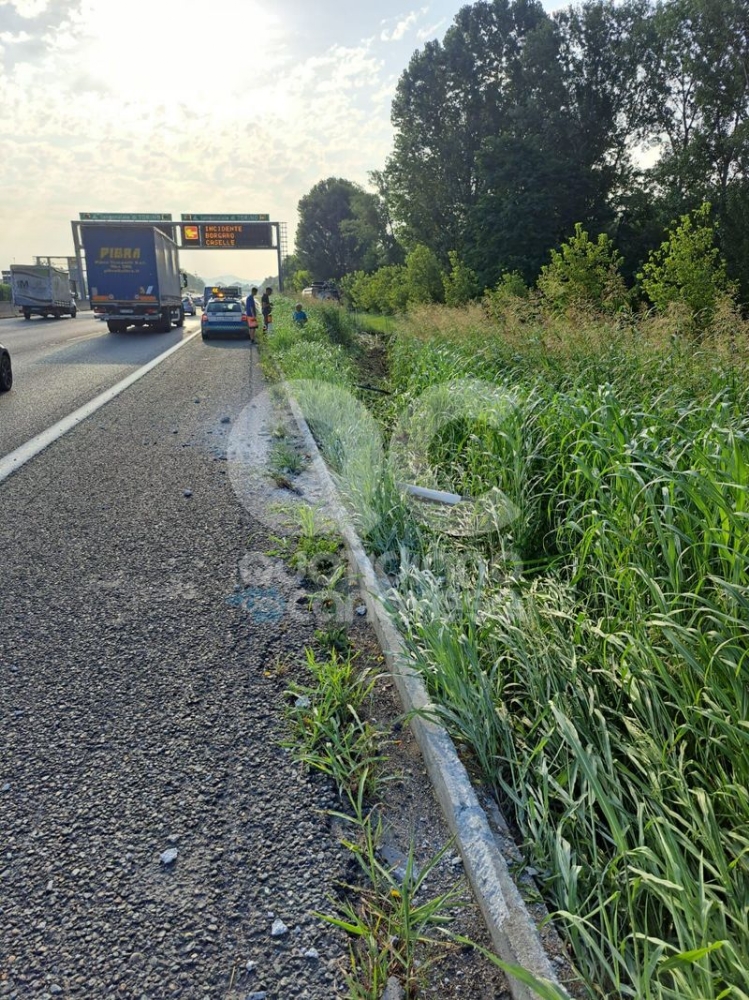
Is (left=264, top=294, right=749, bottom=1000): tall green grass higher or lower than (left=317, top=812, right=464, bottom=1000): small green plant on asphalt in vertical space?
higher

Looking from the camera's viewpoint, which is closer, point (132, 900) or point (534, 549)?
point (132, 900)

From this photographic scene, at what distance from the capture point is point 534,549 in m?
4.16

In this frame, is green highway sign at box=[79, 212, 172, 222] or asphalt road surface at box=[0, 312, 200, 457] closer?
asphalt road surface at box=[0, 312, 200, 457]

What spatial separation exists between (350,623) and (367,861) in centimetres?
161

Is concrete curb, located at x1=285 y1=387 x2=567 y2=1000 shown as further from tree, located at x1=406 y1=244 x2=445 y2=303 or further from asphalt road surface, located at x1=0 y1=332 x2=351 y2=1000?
tree, located at x1=406 y1=244 x2=445 y2=303

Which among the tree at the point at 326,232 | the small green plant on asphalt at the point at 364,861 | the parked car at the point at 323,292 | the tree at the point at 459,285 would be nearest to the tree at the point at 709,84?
the tree at the point at 459,285

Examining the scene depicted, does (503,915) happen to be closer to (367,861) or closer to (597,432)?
(367,861)

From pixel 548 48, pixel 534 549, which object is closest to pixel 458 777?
pixel 534 549

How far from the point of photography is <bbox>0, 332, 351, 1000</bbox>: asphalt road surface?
186 centimetres

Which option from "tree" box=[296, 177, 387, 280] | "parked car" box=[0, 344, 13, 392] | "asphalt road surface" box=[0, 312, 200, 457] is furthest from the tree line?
"tree" box=[296, 177, 387, 280]

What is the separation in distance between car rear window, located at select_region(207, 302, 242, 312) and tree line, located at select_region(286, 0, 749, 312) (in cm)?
1372

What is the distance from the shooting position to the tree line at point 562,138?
35.8m

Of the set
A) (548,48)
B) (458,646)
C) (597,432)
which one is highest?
(548,48)

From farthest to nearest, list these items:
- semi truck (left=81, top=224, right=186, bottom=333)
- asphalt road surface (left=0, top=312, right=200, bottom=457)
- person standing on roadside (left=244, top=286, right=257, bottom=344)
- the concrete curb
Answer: semi truck (left=81, top=224, right=186, bottom=333) → person standing on roadside (left=244, top=286, right=257, bottom=344) → asphalt road surface (left=0, top=312, right=200, bottom=457) → the concrete curb
